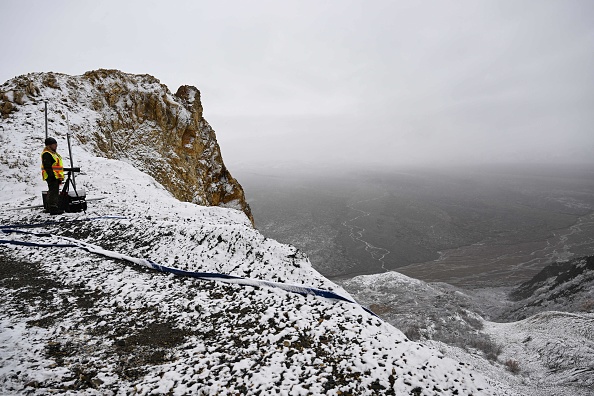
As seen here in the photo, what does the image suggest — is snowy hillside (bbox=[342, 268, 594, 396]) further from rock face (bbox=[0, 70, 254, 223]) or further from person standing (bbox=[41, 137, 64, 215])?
rock face (bbox=[0, 70, 254, 223])

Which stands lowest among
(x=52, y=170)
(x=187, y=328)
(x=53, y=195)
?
(x=187, y=328)

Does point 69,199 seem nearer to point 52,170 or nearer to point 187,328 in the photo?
point 52,170

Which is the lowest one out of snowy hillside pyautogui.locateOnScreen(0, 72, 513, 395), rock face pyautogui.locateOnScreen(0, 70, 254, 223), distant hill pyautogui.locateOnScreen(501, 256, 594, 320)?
distant hill pyautogui.locateOnScreen(501, 256, 594, 320)

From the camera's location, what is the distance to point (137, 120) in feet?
110

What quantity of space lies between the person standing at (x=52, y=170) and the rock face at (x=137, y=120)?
1539 centimetres

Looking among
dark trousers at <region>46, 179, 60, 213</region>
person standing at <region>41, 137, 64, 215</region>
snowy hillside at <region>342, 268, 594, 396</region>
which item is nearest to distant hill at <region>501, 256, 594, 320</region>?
snowy hillside at <region>342, 268, 594, 396</region>

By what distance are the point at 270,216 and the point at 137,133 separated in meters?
51.9

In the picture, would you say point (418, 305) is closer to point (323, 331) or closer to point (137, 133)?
point (323, 331)

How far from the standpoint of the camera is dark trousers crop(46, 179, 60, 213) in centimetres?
1119

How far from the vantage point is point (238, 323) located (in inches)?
240

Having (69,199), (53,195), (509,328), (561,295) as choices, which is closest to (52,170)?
(53,195)

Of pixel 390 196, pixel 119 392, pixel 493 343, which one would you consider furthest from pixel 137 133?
pixel 390 196

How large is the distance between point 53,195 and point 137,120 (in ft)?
83.8

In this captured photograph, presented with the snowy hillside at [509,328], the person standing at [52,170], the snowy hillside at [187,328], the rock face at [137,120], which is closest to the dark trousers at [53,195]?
the person standing at [52,170]
